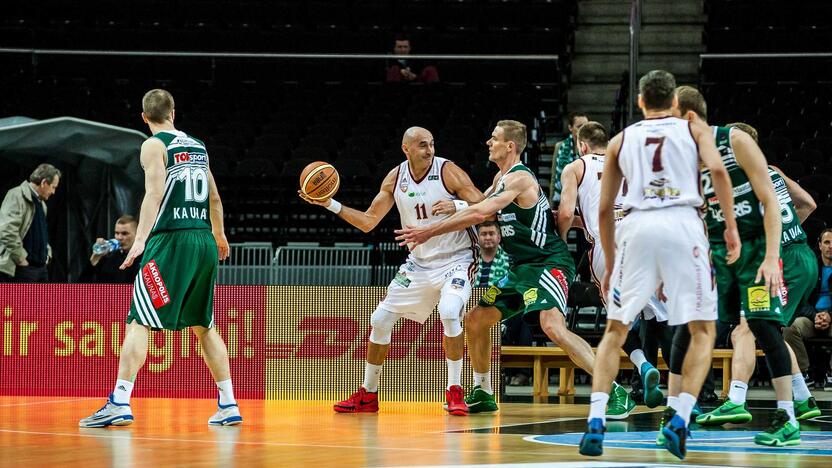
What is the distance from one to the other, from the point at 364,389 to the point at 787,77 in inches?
463

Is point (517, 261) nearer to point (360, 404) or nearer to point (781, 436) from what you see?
point (360, 404)

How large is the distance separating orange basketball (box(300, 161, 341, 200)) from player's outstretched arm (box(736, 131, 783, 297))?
308cm

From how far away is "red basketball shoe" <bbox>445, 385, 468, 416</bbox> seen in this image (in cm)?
852

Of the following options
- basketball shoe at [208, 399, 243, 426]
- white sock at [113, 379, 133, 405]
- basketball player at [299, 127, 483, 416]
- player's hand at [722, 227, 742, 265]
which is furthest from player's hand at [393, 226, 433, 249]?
player's hand at [722, 227, 742, 265]

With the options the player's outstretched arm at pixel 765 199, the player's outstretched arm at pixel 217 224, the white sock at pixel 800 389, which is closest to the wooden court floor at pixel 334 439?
the white sock at pixel 800 389

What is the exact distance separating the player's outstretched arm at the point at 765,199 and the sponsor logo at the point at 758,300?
169 mm

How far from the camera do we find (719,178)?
224 inches

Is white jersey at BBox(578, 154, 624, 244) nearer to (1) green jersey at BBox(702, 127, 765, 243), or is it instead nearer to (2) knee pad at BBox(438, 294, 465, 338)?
(2) knee pad at BBox(438, 294, 465, 338)

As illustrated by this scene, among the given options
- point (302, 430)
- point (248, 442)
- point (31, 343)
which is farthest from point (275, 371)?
point (248, 442)

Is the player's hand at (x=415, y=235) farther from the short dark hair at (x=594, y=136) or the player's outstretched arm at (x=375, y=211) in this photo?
the short dark hair at (x=594, y=136)

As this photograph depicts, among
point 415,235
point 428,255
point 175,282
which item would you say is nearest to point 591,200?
point 428,255

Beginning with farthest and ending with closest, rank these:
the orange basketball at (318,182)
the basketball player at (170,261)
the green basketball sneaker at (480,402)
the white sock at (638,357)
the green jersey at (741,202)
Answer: the green basketball sneaker at (480,402)
the white sock at (638,357)
the orange basketball at (318,182)
the basketball player at (170,261)
the green jersey at (741,202)

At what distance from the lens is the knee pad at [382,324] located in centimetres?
876

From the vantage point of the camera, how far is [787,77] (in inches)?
727
